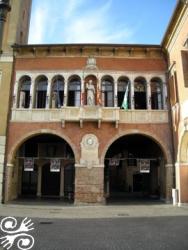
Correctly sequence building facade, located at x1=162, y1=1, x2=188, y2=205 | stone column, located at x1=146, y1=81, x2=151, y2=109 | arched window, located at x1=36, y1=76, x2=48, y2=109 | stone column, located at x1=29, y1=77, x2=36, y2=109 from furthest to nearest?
1. arched window, located at x1=36, y1=76, x2=48, y2=109
2. stone column, located at x1=29, y1=77, x2=36, y2=109
3. stone column, located at x1=146, y1=81, x2=151, y2=109
4. building facade, located at x1=162, y1=1, x2=188, y2=205

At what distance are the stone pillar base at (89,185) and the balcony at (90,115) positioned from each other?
2.84 m

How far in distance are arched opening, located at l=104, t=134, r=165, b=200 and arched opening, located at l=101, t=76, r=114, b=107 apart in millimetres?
3285

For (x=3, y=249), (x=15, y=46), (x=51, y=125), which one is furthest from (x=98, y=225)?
(x=15, y=46)

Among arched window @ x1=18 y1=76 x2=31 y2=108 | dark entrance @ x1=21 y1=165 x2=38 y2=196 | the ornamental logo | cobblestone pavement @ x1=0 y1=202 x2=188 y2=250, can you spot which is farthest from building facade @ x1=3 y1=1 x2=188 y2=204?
the ornamental logo

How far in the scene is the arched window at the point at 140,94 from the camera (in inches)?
767

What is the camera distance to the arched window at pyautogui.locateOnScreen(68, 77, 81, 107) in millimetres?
19406

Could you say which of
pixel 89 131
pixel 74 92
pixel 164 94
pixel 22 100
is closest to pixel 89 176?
pixel 89 131

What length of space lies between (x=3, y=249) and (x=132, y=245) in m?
3.28

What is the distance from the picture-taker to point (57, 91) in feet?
63.2

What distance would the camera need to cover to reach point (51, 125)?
727 inches

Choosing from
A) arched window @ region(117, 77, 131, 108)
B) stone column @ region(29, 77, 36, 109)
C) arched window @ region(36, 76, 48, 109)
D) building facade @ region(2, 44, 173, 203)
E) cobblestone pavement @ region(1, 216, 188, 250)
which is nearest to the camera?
cobblestone pavement @ region(1, 216, 188, 250)

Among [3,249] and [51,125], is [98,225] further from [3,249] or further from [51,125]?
[51,125]

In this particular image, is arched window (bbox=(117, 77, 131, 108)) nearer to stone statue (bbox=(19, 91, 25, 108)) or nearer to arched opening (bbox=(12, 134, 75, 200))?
arched opening (bbox=(12, 134, 75, 200))

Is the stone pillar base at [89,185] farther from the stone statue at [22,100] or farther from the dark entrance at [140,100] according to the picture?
the stone statue at [22,100]
